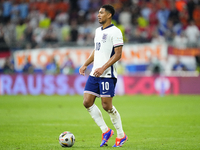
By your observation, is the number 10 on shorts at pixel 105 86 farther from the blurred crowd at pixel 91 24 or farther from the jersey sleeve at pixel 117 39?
the blurred crowd at pixel 91 24

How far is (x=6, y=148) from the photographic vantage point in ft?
20.8

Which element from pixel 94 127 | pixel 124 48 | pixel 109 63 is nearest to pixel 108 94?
pixel 109 63

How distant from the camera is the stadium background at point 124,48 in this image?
66.2 ft

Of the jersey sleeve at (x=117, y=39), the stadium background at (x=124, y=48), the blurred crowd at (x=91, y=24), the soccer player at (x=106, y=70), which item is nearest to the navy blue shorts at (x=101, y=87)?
the soccer player at (x=106, y=70)

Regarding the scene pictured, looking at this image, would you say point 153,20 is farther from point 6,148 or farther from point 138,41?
point 6,148

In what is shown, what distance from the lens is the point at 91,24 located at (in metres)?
23.3

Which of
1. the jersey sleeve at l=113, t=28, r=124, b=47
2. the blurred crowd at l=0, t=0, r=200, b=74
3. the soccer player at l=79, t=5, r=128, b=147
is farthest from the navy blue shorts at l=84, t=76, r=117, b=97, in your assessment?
the blurred crowd at l=0, t=0, r=200, b=74

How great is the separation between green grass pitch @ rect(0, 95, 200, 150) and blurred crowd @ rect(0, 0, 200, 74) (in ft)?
26.5

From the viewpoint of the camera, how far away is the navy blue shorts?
6.54 meters

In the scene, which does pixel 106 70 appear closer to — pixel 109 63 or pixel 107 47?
pixel 109 63

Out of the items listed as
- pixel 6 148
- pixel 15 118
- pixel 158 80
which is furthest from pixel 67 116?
pixel 158 80

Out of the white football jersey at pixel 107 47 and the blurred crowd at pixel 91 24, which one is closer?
the white football jersey at pixel 107 47

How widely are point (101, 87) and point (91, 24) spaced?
1712 centimetres

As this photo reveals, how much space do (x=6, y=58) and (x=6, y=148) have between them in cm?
1602
